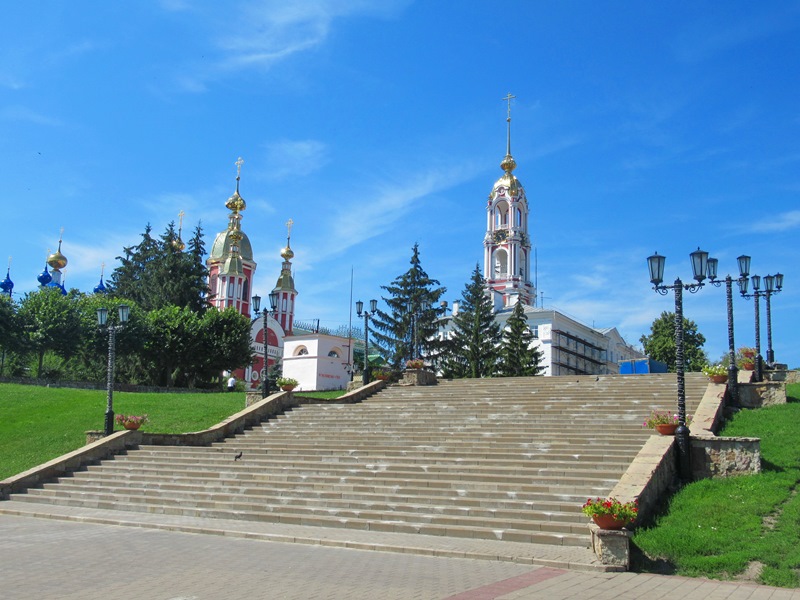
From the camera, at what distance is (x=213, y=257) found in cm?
7600

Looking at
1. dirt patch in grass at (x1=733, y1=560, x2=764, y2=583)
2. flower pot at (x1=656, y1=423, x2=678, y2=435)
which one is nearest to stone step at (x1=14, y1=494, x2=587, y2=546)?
dirt patch in grass at (x1=733, y1=560, x2=764, y2=583)

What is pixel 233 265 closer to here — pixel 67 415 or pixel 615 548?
pixel 67 415

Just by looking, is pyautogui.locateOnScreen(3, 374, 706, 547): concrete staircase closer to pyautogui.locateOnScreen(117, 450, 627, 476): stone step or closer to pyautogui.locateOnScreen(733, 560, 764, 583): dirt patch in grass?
pyautogui.locateOnScreen(117, 450, 627, 476): stone step

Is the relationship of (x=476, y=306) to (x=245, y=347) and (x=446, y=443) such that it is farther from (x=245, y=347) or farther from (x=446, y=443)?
(x=446, y=443)

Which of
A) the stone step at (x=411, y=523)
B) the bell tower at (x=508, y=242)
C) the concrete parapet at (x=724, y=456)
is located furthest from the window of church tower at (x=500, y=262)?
the stone step at (x=411, y=523)

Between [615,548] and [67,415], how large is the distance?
20376 millimetres

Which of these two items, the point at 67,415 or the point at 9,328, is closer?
the point at 67,415

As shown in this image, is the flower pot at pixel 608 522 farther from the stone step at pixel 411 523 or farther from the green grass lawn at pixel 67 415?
the green grass lawn at pixel 67 415

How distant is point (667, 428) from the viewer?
13.8 m

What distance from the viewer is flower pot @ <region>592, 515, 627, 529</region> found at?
942cm

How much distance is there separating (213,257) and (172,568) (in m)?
69.5

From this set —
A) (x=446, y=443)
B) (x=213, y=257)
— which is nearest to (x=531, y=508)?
(x=446, y=443)

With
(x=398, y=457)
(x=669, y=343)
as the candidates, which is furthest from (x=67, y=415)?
(x=669, y=343)

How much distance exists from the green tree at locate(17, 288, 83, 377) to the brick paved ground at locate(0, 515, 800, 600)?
1310 inches
